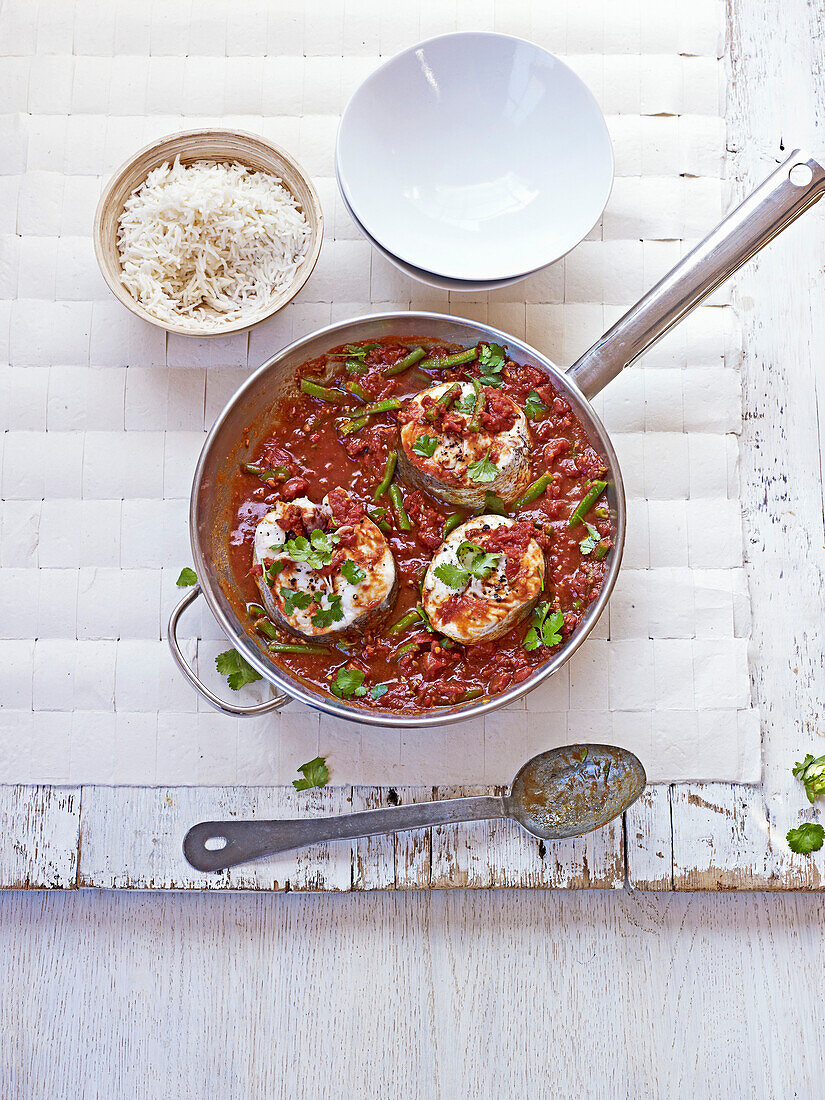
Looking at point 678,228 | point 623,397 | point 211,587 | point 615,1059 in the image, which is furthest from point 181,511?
point 615,1059

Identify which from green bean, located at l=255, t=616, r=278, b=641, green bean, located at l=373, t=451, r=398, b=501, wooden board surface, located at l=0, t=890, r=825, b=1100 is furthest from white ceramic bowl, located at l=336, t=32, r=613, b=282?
wooden board surface, located at l=0, t=890, r=825, b=1100

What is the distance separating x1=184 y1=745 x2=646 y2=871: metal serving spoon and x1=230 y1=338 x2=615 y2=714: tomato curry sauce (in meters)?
0.32

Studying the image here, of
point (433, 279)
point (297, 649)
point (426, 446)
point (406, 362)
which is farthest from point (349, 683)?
point (433, 279)

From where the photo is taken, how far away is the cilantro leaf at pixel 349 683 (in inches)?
106

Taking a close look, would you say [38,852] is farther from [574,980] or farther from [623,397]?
[623,397]

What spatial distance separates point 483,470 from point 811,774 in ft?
4.80

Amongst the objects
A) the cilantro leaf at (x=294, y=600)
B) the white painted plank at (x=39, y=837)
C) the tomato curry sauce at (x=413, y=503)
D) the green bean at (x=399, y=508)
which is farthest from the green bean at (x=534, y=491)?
the white painted plank at (x=39, y=837)

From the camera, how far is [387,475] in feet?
9.04

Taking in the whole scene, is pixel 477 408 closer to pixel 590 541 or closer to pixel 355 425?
pixel 355 425

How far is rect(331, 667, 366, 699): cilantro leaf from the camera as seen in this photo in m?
2.70

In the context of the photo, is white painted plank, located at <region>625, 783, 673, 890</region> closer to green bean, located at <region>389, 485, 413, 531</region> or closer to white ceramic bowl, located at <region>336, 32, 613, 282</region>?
green bean, located at <region>389, 485, 413, 531</region>

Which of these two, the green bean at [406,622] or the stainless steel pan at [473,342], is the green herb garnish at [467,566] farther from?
the stainless steel pan at [473,342]

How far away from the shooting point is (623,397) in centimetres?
300

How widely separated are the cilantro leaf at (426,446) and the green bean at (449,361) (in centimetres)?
28
